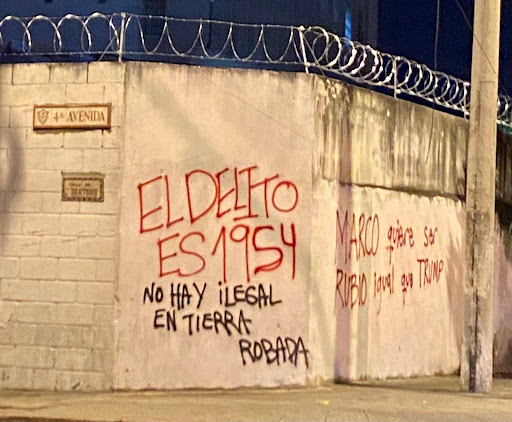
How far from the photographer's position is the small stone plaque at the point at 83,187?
9.13 metres

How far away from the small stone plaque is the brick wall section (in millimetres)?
64

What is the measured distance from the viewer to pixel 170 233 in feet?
29.9

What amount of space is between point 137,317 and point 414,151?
159 inches

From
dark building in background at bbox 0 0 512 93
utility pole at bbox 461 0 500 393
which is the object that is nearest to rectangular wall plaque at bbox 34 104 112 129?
utility pole at bbox 461 0 500 393

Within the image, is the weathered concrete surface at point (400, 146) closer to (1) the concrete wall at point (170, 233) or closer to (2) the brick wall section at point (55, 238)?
(1) the concrete wall at point (170, 233)

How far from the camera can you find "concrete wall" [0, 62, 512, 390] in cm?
905

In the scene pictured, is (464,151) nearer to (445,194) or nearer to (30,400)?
(445,194)

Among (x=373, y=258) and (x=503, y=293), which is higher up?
(x=373, y=258)

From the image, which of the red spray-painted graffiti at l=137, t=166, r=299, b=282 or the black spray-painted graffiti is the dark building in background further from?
the black spray-painted graffiti

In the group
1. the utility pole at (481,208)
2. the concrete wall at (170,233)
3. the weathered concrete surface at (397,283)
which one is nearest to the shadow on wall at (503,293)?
the weathered concrete surface at (397,283)

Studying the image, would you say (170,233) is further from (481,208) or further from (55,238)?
(481,208)

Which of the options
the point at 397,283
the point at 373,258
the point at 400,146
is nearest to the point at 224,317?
the point at 373,258

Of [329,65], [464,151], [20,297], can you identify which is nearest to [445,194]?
[464,151]

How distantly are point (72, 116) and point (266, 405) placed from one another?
3.49 meters
